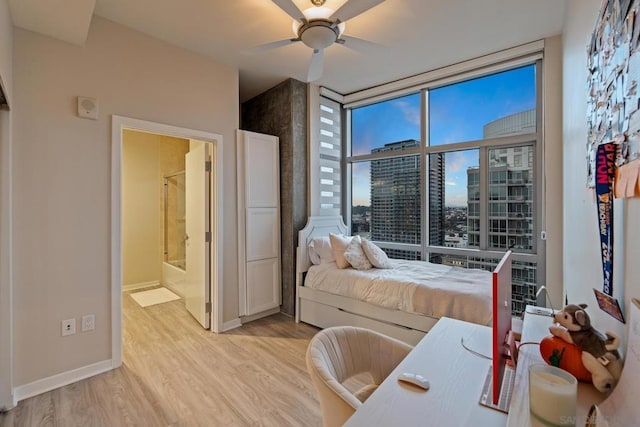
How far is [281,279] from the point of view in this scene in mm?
3748

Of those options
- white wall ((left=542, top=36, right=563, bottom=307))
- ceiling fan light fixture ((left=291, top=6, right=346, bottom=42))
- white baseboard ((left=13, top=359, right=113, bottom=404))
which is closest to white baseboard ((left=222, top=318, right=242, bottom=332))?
white baseboard ((left=13, top=359, right=113, bottom=404))

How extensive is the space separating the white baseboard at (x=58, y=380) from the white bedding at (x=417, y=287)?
1.97 metres

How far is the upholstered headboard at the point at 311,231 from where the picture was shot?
3.51 metres

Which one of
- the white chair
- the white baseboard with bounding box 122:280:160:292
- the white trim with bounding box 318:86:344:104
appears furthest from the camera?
the white baseboard with bounding box 122:280:160:292

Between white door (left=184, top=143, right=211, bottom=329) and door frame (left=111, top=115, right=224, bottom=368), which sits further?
white door (left=184, top=143, right=211, bottom=329)

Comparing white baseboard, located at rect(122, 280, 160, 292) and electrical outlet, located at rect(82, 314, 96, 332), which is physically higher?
electrical outlet, located at rect(82, 314, 96, 332)

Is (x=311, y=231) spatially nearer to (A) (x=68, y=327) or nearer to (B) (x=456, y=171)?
(B) (x=456, y=171)

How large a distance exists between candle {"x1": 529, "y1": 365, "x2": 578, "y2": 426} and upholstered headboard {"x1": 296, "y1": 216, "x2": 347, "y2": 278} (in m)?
2.89

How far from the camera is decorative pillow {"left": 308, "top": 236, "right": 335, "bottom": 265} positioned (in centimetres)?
349

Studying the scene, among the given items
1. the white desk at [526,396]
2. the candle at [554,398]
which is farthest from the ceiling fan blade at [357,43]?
the candle at [554,398]

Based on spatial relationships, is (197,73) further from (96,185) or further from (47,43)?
(96,185)

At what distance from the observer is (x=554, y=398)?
0.67 m

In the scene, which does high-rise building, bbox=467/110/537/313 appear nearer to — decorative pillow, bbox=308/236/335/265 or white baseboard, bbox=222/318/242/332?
decorative pillow, bbox=308/236/335/265

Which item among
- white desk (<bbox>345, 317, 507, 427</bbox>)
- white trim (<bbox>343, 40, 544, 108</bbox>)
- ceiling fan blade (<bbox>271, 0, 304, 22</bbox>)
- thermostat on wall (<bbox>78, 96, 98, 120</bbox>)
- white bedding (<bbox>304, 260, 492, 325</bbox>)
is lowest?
white bedding (<bbox>304, 260, 492, 325</bbox>)
